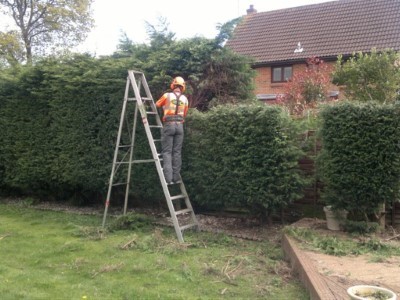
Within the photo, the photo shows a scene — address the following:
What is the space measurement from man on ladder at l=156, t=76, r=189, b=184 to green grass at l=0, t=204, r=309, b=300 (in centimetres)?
113

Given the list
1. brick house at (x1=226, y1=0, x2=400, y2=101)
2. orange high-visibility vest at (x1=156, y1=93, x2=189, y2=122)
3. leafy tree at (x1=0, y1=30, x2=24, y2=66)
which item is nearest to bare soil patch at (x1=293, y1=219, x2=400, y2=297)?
orange high-visibility vest at (x1=156, y1=93, x2=189, y2=122)

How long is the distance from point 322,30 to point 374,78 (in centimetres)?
1454

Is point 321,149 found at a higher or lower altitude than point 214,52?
lower

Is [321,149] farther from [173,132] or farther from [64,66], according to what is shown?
[64,66]

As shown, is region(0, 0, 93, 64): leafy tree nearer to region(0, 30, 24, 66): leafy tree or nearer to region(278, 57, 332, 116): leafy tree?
region(0, 30, 24, 66): leafy tree

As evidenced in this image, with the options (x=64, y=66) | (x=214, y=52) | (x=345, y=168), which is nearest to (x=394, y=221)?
(x=345, y=168)

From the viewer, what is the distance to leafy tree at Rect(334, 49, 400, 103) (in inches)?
392

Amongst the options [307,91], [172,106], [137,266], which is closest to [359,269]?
[137,266]

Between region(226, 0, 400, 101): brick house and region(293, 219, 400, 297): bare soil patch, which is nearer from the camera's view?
region(293, 219, 400, 297): bare soil patch

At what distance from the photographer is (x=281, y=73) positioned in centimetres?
2367

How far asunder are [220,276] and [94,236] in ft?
9.59

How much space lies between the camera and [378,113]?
673cm

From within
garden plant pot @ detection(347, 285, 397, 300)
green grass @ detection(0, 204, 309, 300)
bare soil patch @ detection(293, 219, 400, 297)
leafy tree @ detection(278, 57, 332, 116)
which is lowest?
green grass @ detection(0, 204, 309, 300)

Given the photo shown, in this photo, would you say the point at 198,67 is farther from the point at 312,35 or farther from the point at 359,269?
the point at 312,35
